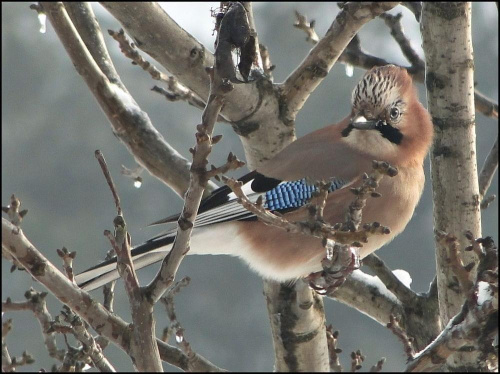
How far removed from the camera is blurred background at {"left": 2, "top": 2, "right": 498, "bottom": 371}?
8.80 m

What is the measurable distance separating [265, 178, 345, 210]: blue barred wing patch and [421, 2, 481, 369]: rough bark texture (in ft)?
1.69

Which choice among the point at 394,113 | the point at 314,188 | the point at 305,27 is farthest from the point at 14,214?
the point at 305,27

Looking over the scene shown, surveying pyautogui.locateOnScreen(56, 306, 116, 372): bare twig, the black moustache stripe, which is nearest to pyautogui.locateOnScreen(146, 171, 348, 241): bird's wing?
the black moustache stripe

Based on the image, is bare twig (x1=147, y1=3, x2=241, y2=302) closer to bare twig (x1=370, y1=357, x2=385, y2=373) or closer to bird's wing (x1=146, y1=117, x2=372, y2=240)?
bare twig (x1=370, y1=357, x2=385, y2=373)

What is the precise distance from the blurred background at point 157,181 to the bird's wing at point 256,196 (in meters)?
3.63

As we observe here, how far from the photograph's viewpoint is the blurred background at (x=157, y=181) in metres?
8.80

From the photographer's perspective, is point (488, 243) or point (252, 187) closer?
point (488, 243)

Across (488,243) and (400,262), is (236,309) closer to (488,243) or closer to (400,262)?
(400,262)

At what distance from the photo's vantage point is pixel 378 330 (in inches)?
349

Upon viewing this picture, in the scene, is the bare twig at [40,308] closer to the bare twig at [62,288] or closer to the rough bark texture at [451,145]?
the bare twig at [62,288]

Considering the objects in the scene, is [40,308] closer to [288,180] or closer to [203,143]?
[203,143]

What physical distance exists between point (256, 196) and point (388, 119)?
0.77 m

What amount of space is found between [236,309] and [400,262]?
1.94 m

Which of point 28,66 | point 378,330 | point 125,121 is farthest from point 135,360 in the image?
point 28,66
